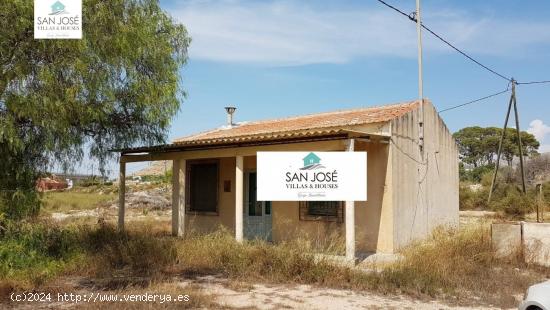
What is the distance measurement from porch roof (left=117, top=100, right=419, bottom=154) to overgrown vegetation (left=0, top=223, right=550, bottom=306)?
235 cm

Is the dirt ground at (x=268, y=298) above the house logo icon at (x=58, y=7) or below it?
below

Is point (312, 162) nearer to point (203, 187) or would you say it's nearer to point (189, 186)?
point (203, 187)

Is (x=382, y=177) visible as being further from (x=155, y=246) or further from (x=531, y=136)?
(x=531, y=136)

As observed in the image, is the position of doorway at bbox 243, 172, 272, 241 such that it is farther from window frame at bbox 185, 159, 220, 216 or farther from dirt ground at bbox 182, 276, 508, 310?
dirt ground at bbox 182, 276, 508, 310

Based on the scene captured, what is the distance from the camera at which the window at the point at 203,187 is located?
49.0 feet

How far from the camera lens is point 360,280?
→ 7.96 metres

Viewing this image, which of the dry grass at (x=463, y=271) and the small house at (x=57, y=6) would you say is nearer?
the dry grass at (x=463, y=271)

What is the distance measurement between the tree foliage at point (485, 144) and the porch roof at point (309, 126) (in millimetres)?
41716

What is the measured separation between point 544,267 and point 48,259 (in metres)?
8.99

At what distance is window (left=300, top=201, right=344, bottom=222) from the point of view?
1188 cm

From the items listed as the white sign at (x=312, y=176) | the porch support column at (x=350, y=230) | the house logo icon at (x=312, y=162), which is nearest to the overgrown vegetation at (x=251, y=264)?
the porch support column at (x=350, y=230)

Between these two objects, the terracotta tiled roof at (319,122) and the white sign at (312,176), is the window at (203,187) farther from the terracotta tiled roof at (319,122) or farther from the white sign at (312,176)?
the white sign at (312,176)

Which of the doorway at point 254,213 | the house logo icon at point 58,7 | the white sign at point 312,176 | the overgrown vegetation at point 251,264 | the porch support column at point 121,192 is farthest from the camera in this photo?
the porch support column at point 121,192

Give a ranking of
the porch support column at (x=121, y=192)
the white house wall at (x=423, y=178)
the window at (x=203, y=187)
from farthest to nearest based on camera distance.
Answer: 1. the window at (x=203, y=187)
2. the porch support column at (x=121, y=192)
3. the white house wall at (x=423, y=178)
